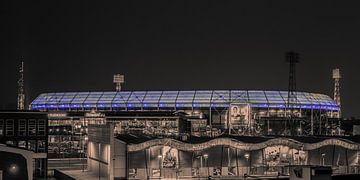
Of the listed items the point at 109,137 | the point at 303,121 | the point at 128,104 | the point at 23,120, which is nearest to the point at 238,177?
the point at 109,137

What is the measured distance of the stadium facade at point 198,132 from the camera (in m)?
41.1

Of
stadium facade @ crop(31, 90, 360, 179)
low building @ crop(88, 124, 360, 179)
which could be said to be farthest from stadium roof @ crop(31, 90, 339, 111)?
low building @ crop(88, 124, 360, 179)

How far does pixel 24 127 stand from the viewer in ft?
166

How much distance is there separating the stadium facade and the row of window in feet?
14.5

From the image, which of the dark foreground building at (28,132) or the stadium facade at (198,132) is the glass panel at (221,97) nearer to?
the stadium facade at (198,132)

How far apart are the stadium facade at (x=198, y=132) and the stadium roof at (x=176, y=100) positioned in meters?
0.19

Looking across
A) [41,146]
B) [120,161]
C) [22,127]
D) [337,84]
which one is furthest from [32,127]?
[337,84]

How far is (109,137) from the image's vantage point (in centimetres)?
3944

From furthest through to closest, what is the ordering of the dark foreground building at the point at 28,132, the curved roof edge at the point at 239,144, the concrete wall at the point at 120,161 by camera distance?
the dark foreground building at the point at 28,132
the curved roof edge at the point at 239,144
the concrete wall at the point at 120,161

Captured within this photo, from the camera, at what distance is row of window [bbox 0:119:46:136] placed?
50.3 meters

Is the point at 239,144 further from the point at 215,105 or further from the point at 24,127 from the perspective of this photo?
the point at 215,105

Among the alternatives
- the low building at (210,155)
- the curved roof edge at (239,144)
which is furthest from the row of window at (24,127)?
the curved roof edge at (239,144)

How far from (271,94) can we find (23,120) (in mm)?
71369

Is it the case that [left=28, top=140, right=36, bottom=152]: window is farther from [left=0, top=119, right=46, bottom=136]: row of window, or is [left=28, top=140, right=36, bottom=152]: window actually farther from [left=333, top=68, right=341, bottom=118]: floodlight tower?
[left=333, top=68, right=341, bottom=118]: floodlight tower
